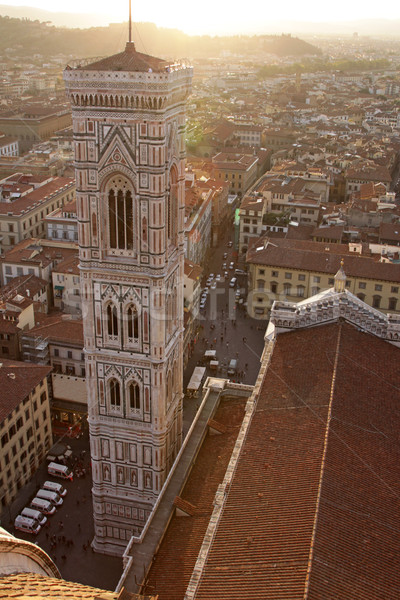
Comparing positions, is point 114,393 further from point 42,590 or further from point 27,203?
point 27,203

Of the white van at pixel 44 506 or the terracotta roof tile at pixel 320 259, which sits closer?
the white van at pixel 44 506

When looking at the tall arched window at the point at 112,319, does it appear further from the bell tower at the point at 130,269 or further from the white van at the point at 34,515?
the white van at the point at 34,515

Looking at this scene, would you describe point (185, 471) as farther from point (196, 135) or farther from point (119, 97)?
point (196, 135)

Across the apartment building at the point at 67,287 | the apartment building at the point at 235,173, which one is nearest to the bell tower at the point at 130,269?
the apartment building at the point at 67,287

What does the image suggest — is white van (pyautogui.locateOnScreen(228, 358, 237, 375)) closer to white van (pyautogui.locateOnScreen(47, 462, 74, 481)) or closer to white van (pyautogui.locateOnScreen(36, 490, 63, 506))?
white van (pyautogui.locateOnScreen(47, 462, 74, 481))

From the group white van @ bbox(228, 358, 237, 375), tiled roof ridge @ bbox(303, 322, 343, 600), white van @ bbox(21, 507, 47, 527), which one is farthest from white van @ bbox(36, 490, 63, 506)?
tiled roof ridge @ bbox(303, 322, 343, 600)

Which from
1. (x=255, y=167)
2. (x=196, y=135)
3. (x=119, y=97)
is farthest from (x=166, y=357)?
(x=196, y=135)
